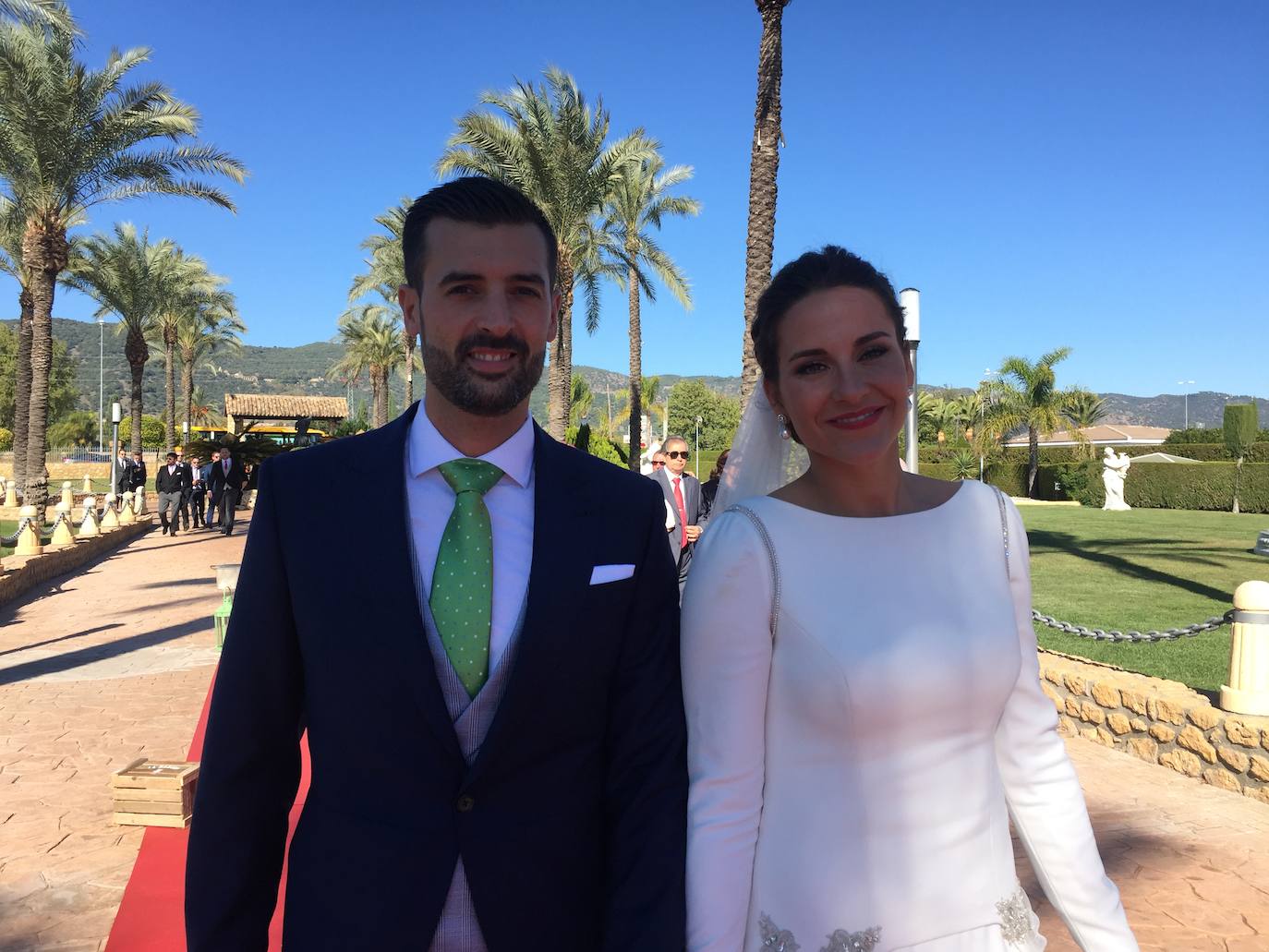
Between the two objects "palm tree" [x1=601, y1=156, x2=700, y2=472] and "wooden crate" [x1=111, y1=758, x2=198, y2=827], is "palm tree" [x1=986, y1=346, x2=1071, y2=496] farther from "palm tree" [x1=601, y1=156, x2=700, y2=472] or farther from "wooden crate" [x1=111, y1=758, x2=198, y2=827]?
"wooden crate" [x1=111, y1=758, x2=198, y2=827]

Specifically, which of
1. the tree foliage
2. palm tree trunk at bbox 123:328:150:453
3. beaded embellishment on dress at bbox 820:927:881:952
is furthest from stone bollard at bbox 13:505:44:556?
the tree foliage

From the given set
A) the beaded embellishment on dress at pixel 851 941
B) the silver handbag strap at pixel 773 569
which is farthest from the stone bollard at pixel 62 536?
the beaded embellishment on dress at pixel 851 941

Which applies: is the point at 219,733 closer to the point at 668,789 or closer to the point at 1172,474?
the point at 668,789

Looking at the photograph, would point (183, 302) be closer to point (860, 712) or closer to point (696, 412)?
point (860, 712)

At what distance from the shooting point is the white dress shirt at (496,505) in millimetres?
1725

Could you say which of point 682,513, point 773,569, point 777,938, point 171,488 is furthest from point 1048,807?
point 171,488

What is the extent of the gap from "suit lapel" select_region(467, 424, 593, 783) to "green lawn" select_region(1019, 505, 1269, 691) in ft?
21.1

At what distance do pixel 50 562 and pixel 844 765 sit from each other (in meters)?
17.2

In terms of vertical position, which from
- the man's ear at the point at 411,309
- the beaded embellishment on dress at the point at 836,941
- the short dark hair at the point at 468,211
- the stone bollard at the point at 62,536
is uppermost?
the short dark hair at the point at 468,211

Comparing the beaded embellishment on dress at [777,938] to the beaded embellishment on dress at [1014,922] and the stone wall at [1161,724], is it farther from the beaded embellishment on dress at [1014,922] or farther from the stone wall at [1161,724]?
the stone wall at [1161,724]

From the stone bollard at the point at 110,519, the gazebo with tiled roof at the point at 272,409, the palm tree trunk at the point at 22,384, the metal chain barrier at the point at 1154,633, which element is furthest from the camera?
the gazebo with tiled roof at the point at 272,409

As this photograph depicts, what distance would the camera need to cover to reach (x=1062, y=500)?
40.5m

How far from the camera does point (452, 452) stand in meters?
1.82

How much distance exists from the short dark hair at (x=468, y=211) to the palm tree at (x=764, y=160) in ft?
32.5
